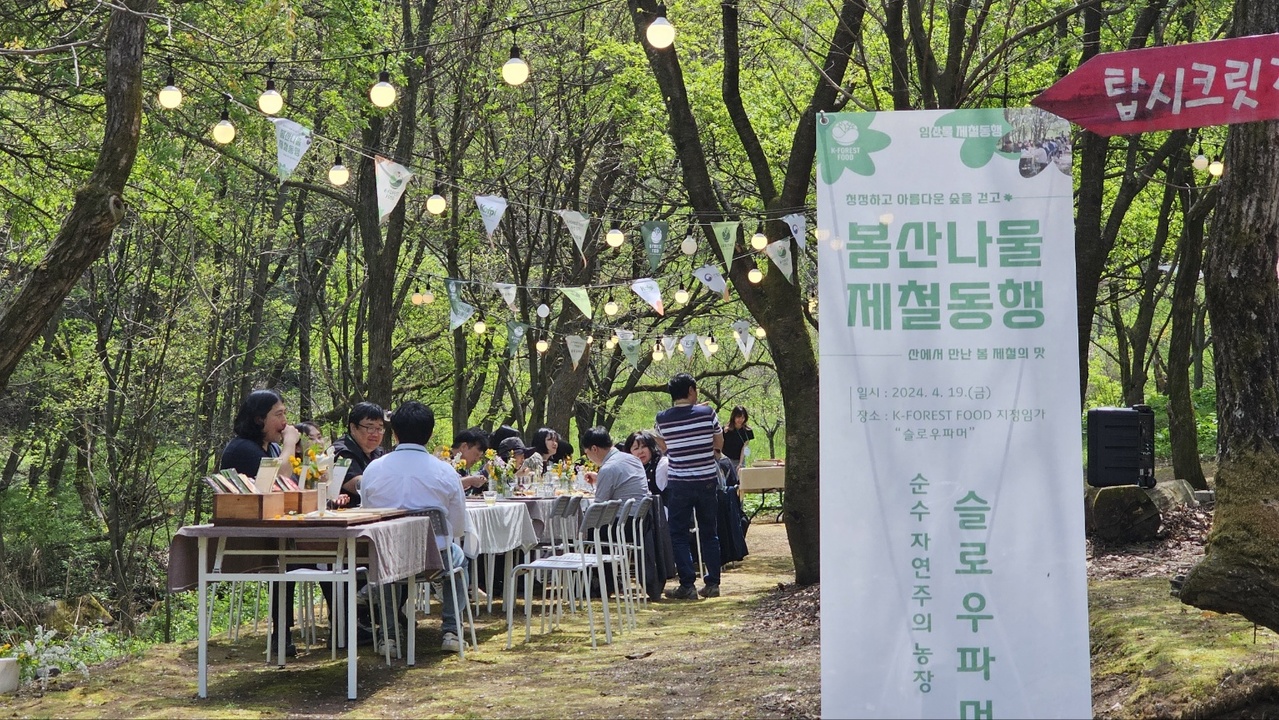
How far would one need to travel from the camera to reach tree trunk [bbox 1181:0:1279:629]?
5027mm

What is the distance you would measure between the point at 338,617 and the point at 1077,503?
4.88 m

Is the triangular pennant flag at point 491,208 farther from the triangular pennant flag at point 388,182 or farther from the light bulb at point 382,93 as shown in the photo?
the light bulb at point 382,93

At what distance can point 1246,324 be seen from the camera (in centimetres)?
516

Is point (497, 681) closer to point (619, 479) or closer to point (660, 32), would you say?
point (619, 479)

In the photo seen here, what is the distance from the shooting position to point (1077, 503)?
13.2 ft

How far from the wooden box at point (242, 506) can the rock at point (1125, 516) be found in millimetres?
7542

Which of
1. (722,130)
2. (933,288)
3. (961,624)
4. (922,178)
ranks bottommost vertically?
(961,624)

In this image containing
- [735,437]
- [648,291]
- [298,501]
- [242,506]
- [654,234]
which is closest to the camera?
[242,506]

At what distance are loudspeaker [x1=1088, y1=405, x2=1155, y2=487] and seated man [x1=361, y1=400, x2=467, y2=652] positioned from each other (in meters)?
3.76

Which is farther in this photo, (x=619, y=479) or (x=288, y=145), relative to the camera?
(x=619, y=479)

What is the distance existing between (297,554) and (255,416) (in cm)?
136

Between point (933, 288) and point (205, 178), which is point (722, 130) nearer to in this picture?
point (205, 178)

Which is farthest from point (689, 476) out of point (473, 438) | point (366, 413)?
point (366, 413)

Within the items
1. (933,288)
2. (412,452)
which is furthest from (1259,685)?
(412,452)
